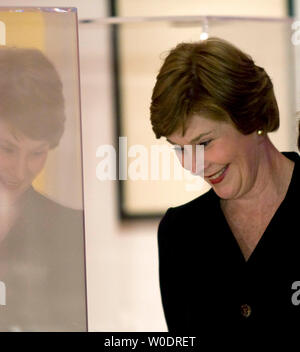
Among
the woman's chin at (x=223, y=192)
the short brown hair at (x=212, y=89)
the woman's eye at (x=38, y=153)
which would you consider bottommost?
the woman's chin at (x=223, y=192)

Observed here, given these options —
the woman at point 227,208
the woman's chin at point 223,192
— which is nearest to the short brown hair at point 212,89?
the woman at point 227,208

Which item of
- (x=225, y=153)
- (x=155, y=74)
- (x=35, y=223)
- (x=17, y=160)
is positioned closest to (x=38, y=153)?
(x=17, y=160)

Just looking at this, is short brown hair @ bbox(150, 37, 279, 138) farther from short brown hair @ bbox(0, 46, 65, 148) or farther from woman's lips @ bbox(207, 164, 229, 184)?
short brown hair @ bbox(0, 46, 65, 148)

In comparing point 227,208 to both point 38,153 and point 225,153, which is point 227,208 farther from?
point 38,153

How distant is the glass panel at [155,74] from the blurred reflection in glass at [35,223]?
0.47 ft

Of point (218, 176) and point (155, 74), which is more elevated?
point (155, 74)

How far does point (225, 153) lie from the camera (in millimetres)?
1177

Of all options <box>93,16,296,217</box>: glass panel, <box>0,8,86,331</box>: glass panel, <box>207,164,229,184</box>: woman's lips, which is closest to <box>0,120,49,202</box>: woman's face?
<box>0,8,86,331</box>: glass panel

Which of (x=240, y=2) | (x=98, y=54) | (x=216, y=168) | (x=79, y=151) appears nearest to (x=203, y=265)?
(x=216, y=168)

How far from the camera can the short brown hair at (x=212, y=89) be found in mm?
1143

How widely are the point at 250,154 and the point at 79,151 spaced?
393 mm

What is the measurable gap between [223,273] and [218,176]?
223mm

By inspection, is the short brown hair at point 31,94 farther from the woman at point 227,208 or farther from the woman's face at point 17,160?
the woman at point 227,208

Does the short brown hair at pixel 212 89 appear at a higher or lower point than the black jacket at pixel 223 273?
higher
